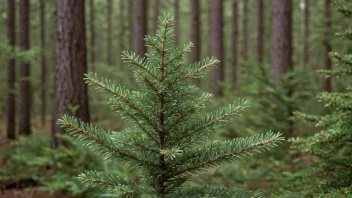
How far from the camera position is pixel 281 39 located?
29.3 ft

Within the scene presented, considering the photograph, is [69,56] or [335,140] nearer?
[335,140]

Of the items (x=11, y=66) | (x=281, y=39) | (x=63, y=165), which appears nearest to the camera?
(x=63, y=165)

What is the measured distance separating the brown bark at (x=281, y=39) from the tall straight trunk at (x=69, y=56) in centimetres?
462

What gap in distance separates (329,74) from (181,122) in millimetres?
1678

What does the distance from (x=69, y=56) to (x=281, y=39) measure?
511 cm

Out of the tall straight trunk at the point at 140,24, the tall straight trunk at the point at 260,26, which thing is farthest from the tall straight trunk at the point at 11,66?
the tall straight trunk at the point at 260,26

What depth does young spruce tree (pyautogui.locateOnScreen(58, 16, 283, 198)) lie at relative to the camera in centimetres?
209

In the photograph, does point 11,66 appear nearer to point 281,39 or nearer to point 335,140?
point 281,39

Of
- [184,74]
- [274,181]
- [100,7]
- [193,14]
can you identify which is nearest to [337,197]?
[184,74]

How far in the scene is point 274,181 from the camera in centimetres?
610

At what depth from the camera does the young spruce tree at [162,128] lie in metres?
2.09

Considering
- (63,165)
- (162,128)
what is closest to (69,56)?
(63,165)

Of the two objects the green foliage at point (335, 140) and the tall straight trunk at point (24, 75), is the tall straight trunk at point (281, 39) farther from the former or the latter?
the tall straight trunk at point (24, 75)

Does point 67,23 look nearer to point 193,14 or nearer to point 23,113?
point 193,14
